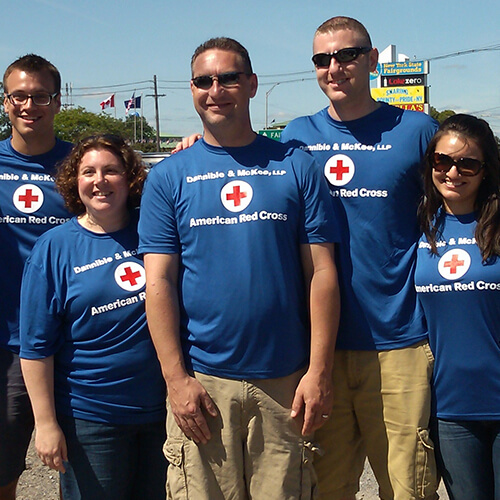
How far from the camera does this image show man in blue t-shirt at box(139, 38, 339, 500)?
2.82 metres

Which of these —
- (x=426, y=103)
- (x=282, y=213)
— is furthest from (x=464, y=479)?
(x=426, y=103)

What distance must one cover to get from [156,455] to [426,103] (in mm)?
33127

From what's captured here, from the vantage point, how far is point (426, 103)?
110 ft

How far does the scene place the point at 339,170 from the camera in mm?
3150

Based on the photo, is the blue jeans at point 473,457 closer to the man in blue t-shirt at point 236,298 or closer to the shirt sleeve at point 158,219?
the man in blue t-shirt at point 236,298

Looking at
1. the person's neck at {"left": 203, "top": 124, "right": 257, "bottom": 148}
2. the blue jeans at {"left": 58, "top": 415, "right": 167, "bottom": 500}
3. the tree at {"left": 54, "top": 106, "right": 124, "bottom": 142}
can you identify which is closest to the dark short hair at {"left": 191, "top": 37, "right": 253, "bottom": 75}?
the person's neck at {"left": 203, "top": 124, "right": 257, "bottom": 148}

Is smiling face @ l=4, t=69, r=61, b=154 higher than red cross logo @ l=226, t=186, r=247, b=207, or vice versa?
smiling face @ l=4, t=69, r=61, b=154

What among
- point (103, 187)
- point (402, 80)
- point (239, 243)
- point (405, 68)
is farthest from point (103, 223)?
point (405, 68)

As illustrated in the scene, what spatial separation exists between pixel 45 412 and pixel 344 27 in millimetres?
2310

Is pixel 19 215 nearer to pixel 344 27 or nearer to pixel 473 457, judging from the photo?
pixel 344 27

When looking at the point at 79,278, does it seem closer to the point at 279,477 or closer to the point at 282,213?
the point at 282,213

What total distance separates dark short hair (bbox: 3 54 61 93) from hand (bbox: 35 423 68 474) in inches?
75.4

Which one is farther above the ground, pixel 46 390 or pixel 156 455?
pixel 46 390

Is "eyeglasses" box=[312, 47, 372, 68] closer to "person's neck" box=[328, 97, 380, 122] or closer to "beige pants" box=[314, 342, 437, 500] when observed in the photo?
"person's neck" box=[328, 97, 380, 122]
